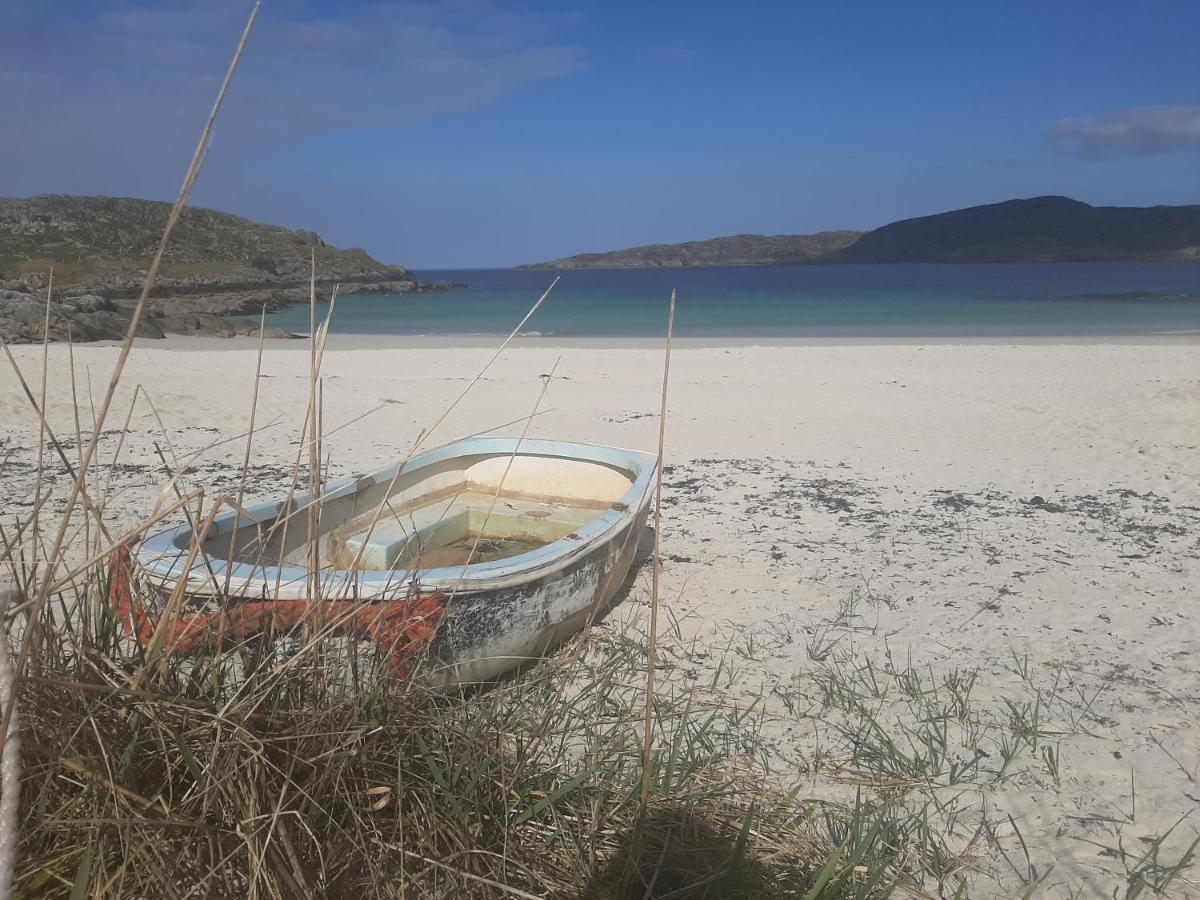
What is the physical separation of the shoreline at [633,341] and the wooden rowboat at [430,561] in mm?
12359

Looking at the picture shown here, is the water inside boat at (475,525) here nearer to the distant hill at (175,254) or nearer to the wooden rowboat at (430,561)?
the wooden rowboat at (430,561)

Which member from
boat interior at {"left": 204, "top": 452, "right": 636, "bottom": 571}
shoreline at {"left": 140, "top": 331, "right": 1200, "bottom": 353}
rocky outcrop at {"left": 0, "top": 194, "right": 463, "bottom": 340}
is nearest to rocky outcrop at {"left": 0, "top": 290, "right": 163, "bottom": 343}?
shoreline at {"left": 140, "top": 331, "right": 1200, "bottom": 353}

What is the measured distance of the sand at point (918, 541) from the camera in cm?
264

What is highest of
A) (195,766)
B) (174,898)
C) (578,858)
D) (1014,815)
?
(195,766)

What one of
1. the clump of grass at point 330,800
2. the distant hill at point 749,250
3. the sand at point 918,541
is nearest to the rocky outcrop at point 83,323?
the sand at point 918,541

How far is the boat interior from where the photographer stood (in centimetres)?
357

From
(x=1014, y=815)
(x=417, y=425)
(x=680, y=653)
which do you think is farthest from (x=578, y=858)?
(x=417, y=425)

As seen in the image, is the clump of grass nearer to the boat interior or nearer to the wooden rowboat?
the wooden rowboat

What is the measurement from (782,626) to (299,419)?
5.62m

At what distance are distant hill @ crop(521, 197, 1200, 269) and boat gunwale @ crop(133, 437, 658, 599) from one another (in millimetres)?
80360

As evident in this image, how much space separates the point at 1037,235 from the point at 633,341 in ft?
254

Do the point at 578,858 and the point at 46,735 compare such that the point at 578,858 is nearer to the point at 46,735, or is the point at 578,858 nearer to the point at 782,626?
the point at 46,735

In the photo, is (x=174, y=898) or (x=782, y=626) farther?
(x=782, y=626)

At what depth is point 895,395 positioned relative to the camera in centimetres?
982
